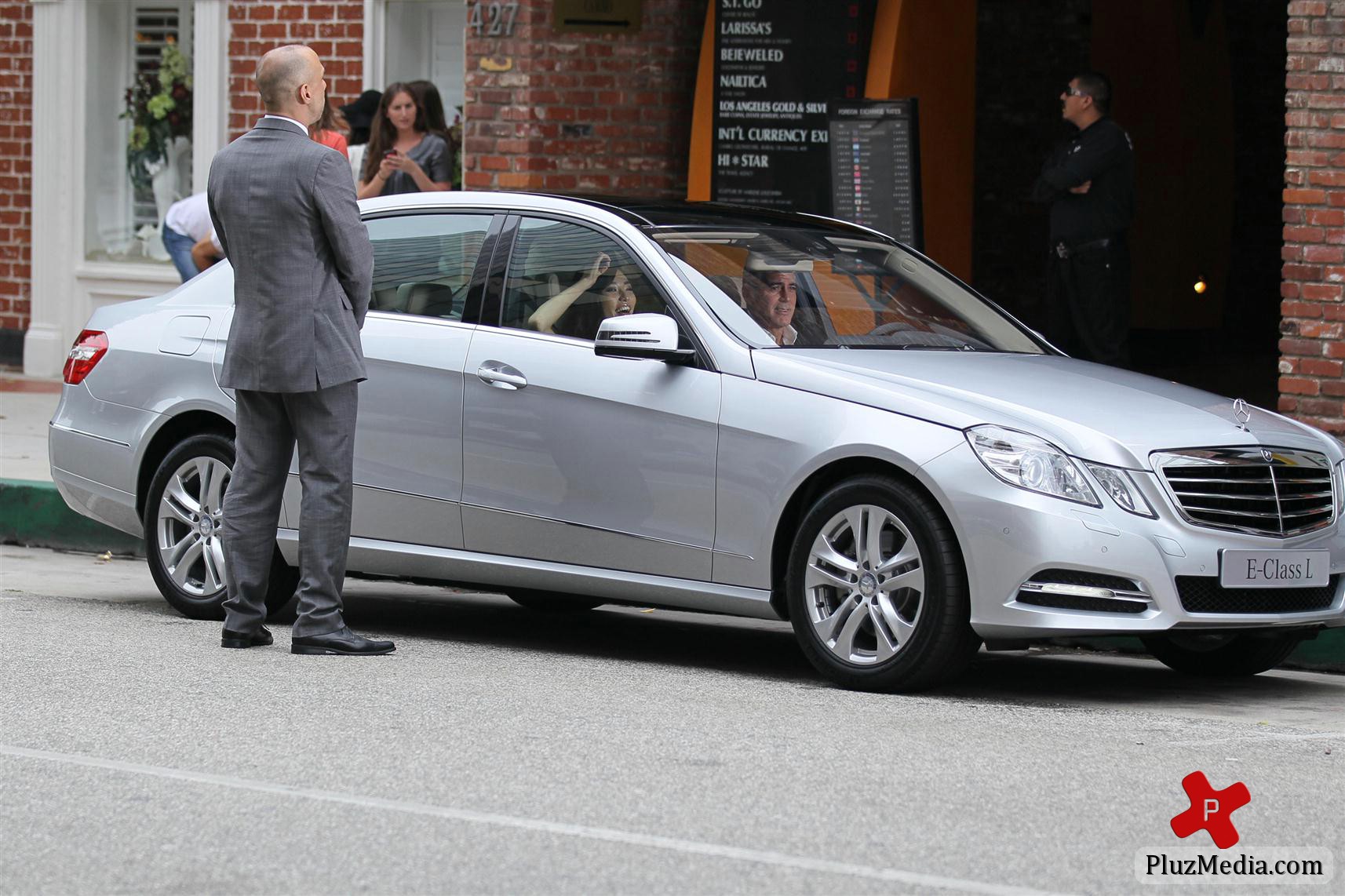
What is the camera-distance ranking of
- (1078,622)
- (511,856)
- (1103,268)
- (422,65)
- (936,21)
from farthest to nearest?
(422,65), (936,21), (1103,268), (1078,622), (511,856)

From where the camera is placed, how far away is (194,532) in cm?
817

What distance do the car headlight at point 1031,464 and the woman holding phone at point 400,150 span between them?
6003 millimetres

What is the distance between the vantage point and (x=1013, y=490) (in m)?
6.43

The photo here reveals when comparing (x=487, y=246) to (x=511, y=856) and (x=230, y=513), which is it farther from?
(x=511, y=856)

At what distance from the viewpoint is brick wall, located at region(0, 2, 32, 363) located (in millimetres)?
17109

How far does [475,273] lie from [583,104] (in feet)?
19.6

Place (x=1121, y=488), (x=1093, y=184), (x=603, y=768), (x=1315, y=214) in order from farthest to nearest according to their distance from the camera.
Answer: (x=1093, y=184), (x=1315, y=214), (x=1121, y=488), (x=603, y=768)

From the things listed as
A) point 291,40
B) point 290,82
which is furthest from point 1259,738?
point 291,40

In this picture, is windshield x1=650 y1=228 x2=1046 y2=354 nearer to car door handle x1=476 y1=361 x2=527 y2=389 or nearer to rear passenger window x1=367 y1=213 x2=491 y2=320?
car door handle x1=476 y1=361 x2=527 y2=389

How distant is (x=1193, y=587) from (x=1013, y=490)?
24.9 inches

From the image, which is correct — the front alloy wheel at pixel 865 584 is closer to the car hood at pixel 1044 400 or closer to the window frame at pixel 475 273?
the car hood at pixel 1044 400

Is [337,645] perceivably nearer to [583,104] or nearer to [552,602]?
[552,602]

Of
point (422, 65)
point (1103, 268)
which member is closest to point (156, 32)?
point (422, 65)

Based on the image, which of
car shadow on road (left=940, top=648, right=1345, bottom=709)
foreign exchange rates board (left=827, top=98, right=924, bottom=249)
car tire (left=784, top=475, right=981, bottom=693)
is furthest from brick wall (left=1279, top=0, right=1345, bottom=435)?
car tire (left=784, top=475, right=981, bottom=693)
